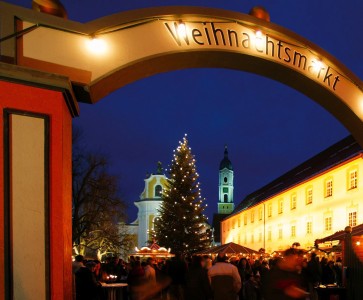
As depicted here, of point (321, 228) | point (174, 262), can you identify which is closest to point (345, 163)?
point (321, 228)

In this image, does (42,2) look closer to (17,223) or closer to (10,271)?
(17,223)

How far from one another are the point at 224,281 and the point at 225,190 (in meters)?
116

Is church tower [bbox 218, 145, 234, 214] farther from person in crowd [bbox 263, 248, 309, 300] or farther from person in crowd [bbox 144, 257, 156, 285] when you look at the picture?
person in crowd [bbox 263, 248, 309, 300]

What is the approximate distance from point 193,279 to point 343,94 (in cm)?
508

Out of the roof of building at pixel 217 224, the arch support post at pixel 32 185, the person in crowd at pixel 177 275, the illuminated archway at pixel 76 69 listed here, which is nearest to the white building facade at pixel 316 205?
the person in crowd at pixel 177 275

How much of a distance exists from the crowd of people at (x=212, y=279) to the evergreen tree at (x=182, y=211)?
98.1 ft

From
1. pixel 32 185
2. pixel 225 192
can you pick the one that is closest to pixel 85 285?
pixel 32 185

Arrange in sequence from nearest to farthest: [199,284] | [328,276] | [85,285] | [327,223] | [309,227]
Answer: [199,284], [85,285], [328,276], [327,223], [309,227]

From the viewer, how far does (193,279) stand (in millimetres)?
10836

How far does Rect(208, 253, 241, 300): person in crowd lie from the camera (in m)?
10.2

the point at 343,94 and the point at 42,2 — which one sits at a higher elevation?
the point at 42,2

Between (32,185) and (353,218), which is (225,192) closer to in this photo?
(353,218)

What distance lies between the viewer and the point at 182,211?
173 ft

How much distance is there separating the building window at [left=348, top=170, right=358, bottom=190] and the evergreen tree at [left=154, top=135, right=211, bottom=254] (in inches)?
924
